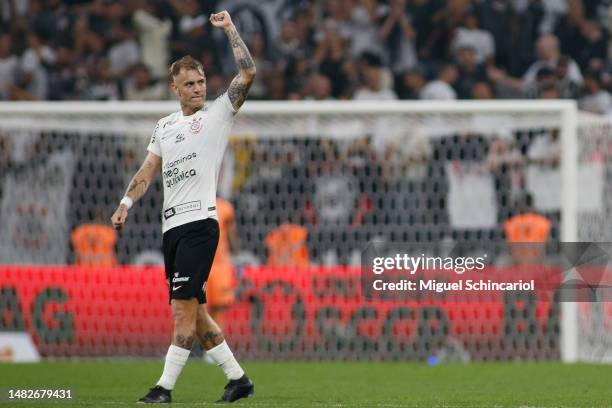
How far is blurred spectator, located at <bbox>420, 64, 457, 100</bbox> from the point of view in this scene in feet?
53.9

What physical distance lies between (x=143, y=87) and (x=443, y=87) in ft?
12.8

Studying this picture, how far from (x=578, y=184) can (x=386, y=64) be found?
4.41 metres

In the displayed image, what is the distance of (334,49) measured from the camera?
17344 millimetres

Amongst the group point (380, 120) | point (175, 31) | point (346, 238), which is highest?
point (175, 31)

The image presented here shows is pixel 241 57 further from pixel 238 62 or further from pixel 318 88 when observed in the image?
pixel 318 88

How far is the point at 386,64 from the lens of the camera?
56.9ft

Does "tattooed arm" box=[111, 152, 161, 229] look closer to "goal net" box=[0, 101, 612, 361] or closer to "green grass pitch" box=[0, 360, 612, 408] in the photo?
"green grass pitch" box=[0, 360, 612, 408]

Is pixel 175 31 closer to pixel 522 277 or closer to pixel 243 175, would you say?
pixel 243 175

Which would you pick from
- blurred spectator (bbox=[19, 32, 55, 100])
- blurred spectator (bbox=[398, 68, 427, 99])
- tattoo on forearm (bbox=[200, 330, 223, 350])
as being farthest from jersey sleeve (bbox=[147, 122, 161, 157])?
blurred spectator (bbox=[19, 32, 55, 100])

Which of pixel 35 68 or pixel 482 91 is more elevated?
pixel 35 68

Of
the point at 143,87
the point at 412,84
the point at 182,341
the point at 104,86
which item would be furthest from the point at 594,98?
the point at 182,341

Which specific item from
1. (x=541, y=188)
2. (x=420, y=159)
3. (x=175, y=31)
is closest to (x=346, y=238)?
(x=420, y=159)

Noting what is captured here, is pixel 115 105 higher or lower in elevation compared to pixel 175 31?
lower

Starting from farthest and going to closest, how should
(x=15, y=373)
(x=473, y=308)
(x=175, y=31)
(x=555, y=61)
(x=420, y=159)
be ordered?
(x=175, y=31), (x=555, y=61), (x=420, y=159), (x=473, y=308), (x=15, y=373)
